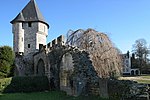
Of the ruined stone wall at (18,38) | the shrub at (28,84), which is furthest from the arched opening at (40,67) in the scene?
the shrub at (28,84)

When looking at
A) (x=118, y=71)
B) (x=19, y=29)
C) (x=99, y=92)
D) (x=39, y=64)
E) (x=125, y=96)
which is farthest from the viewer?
(x=19, y=29)

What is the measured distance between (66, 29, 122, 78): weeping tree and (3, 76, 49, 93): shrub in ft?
15.8

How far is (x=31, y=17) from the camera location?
39531 mm

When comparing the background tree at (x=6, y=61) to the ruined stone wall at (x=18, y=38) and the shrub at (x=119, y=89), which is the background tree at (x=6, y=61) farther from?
the shrub at (x=119, y=89)

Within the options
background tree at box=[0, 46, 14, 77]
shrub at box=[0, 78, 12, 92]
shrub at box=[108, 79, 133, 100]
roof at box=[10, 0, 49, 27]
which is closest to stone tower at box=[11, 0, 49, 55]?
roof at box=[10, 0, 49, 27]

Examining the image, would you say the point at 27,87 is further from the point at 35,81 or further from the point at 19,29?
the point at 19,29

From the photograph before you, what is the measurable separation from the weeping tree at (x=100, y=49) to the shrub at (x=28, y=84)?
4.80 metres

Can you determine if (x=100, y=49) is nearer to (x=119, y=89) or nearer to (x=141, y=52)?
(x=119, y=89)

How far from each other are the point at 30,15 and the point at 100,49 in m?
19.1

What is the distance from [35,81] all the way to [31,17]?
16326 millimetres

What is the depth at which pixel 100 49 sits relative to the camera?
78.4 feet

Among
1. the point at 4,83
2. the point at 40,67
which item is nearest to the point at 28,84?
the point at 4,83

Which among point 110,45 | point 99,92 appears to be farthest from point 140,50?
point 99,92

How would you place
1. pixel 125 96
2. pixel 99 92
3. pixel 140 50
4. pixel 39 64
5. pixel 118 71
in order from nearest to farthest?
pixel 125 96
pixel 99 92
pixel 118 71
pixel 39 64
pixel 140 50
